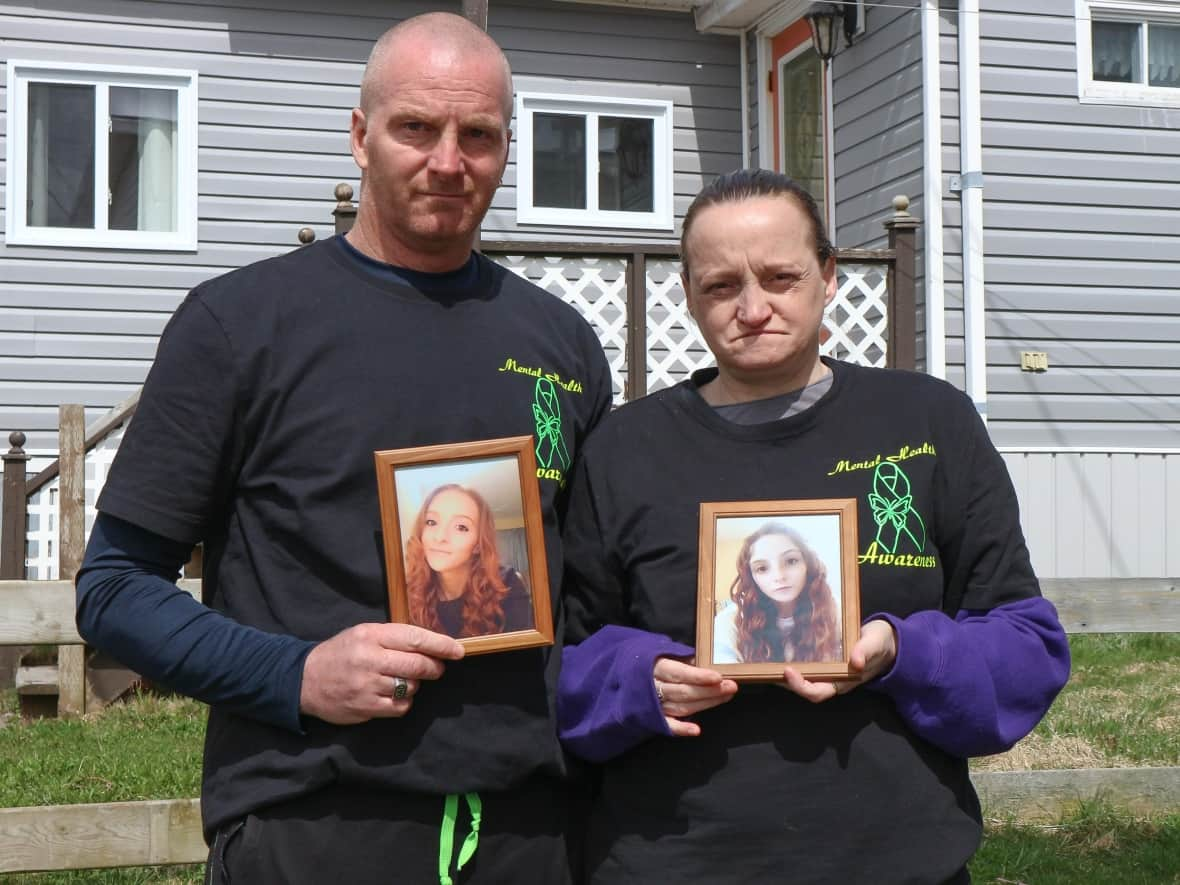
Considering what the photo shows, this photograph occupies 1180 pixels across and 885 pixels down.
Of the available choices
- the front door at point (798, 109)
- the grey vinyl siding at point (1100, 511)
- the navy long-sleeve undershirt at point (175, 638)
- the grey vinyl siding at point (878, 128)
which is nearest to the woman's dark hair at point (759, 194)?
the navy long-sleeve undershirt at point (175, 638)

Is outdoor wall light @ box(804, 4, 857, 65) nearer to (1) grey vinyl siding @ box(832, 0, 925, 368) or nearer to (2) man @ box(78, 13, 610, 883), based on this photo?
(1) grey vinyl siding @ box(832, 0, 925, 368)

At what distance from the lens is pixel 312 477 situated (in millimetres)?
2045

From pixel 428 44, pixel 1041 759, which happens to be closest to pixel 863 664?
pixel 428 44

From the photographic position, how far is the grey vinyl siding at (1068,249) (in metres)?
9.50

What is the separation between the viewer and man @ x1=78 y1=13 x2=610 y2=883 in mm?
1985

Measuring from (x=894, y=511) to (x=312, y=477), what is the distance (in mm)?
874

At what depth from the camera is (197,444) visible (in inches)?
78.6

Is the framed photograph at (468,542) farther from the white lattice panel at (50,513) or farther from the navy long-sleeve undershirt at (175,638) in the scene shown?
the white lattice panel at (50,513)

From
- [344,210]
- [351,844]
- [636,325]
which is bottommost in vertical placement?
[351,844]

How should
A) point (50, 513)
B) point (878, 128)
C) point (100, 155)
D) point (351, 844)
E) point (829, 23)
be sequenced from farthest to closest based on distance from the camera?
point (100, 155), point (829, 23), point (878, 128), point (50, 513), point (351, 844)

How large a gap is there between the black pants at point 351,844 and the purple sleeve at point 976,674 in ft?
2.10

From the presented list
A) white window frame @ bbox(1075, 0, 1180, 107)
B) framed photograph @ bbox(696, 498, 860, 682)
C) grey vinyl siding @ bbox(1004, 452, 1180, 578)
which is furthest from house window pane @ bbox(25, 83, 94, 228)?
framed photograph @ bbox(696, 498, 860, 682)

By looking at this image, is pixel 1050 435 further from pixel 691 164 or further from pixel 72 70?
pixel 72 70

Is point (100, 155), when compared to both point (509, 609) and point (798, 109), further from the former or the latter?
point (509, 609)
